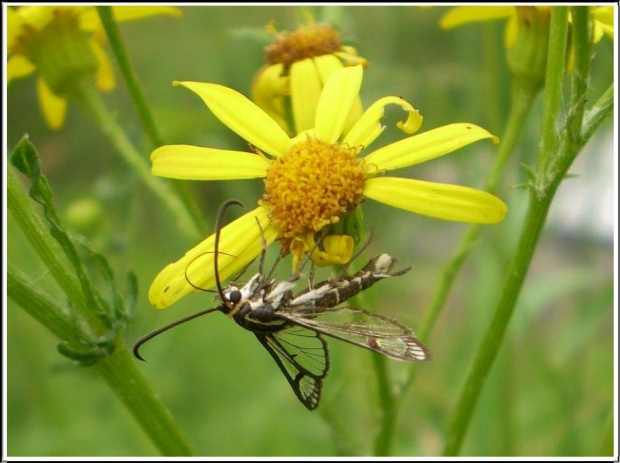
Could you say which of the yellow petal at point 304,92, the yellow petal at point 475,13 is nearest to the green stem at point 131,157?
the yellow petal at point 304,92

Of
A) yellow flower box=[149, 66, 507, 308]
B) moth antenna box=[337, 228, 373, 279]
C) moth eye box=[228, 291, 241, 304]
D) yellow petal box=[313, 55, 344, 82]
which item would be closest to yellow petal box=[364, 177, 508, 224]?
yellow flower box=[149, 66, 507, 308]

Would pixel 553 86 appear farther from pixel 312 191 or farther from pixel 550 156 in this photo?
pixel 312 191

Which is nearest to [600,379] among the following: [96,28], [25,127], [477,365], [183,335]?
[183,335]

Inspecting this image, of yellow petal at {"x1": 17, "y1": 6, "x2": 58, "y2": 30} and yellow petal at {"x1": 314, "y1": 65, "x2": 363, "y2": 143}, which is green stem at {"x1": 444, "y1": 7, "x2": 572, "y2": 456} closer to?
yellow petal at {"x1": 314, "y1": 65, "x2": 363, "y2": 143}

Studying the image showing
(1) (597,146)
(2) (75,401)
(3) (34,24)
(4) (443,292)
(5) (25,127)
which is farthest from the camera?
(5) (25,127)

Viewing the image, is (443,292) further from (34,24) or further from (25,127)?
(25,127)
